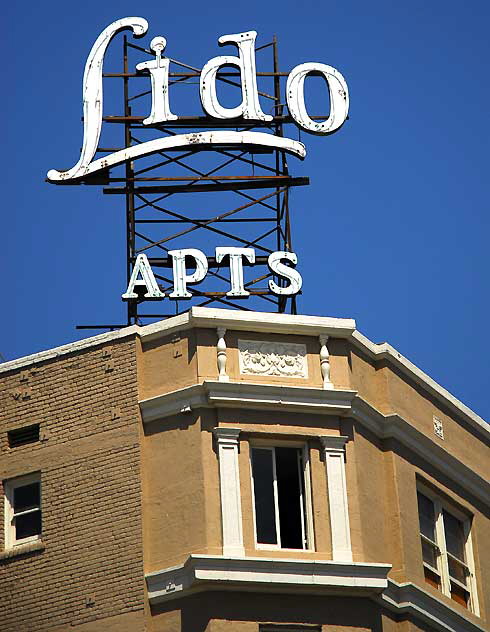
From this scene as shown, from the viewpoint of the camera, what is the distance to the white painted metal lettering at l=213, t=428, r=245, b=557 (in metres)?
51.2

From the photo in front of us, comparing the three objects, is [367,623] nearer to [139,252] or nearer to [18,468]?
[18,468]

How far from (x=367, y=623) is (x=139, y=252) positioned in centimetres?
1370

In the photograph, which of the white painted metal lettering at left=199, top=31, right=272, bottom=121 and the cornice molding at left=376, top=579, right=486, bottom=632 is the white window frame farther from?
the white painted metal lettering at left=199, top=31, right=272, bottom=121

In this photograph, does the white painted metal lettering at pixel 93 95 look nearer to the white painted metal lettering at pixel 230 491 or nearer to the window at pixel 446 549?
the white painted metal lettering at pixel 230 491

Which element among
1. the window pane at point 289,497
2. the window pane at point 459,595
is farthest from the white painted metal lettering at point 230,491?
the window pane at point 459,595

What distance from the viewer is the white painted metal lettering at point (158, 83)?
203ft

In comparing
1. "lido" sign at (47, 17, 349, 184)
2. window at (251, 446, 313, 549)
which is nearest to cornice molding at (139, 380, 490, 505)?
window at (251, 446, 313, 549)

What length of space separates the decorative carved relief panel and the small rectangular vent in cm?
570

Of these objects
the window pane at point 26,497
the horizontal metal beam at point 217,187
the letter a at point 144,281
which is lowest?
the window pane at point 26,497

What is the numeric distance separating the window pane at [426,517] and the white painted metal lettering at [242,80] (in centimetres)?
1243

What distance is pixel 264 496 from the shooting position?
52.5 m

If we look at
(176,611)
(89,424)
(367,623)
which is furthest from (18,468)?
(367,623)

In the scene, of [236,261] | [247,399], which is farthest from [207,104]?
[247,399]

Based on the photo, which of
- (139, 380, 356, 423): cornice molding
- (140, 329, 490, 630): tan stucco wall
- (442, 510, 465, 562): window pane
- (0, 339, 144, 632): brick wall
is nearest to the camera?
(140, 329, 490, 630): tan stucco wall
